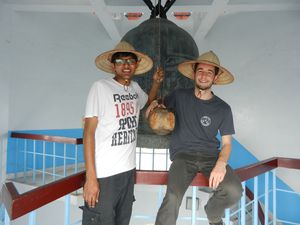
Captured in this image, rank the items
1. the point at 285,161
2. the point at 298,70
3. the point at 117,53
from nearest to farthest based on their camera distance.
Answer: the point at 117,53 → the point at 285,161 → the point at 298,70

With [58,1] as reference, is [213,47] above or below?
below

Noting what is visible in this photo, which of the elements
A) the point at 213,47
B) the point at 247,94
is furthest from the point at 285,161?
the point at 213,47

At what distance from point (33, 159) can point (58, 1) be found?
6.64 feet

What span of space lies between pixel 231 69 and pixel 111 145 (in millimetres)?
3175

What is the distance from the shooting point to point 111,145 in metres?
1.14

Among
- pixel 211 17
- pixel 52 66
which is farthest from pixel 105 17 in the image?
pixel 211 17

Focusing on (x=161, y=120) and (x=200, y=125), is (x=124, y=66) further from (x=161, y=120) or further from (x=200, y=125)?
(x=200, y=125)

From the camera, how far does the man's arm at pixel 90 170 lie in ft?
3.51

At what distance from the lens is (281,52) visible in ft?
11.8

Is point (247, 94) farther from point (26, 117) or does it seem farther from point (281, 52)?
point (26, 117)

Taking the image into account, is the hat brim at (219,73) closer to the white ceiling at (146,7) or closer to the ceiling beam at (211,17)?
the white ceiling at (146,7)

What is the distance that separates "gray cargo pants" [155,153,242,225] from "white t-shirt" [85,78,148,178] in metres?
0.20

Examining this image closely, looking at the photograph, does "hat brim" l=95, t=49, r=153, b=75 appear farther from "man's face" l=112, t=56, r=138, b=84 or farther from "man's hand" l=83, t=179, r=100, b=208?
"man's hand" l=83, t=179, r=100, b=208

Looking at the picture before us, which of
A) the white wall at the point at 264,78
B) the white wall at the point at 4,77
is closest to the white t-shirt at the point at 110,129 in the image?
the white wall at the point at 4,77
